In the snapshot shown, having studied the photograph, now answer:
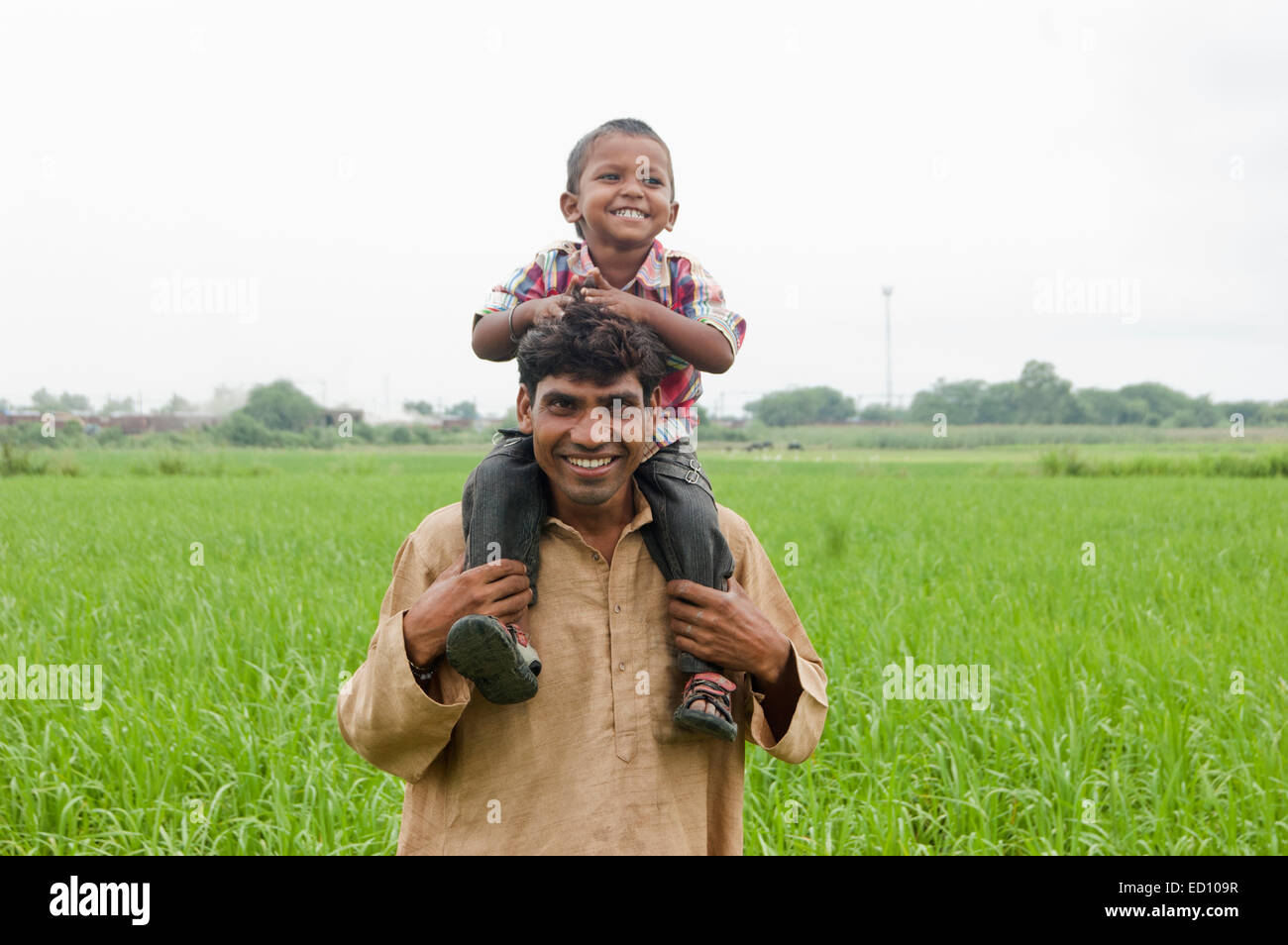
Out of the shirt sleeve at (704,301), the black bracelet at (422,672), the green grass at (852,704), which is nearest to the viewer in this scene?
the black bracelet at (422,672)

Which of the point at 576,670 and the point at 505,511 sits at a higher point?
the point at 505,511

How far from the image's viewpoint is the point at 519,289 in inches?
78.2

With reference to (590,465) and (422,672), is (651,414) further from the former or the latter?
(422,672)

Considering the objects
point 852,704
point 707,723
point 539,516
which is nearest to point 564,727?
point 707,723

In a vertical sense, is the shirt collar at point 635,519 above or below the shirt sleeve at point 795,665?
above

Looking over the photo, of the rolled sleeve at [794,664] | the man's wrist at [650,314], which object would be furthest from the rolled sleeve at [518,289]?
the rolled sleeve at [794,664]

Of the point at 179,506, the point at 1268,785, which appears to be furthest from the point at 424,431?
the point at 1268,785

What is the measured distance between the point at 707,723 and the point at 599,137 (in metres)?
1.34

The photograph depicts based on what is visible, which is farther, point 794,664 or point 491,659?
point 794,664

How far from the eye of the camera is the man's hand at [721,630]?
1540 millimetres

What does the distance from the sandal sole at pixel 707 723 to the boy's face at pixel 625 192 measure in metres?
1.05

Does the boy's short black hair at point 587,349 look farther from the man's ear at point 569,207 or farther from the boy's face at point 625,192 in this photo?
the man's ear at point 569,207
